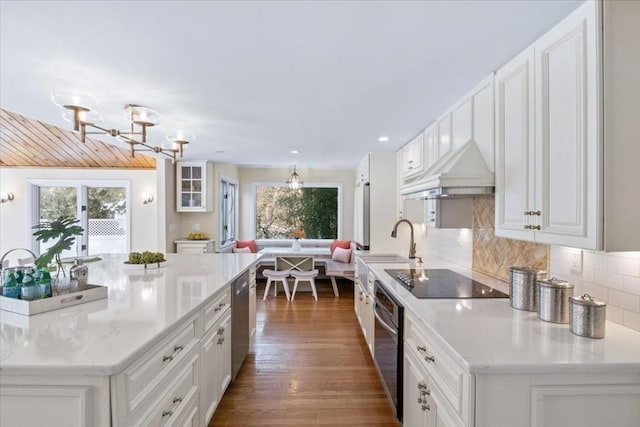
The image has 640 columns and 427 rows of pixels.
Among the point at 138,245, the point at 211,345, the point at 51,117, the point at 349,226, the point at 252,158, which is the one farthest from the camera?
Answer: the point at 349,226

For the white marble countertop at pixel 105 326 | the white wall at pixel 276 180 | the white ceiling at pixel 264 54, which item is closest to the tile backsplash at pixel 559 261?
the white ceiling at pixel 264 54

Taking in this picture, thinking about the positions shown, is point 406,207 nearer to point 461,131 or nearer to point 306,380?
point 461,131

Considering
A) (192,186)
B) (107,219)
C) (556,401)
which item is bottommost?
(556,401)

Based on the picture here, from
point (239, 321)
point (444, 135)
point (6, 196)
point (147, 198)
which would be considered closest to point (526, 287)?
point (444, 135)

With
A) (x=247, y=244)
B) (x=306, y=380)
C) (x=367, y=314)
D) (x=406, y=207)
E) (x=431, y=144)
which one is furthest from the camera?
(x=247, y=244)

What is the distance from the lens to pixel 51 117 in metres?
3.05

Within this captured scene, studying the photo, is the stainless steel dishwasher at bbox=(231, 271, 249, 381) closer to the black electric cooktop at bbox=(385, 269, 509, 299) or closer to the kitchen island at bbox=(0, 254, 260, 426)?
the kitchen island at bbox=(0, 254, 260, 426)

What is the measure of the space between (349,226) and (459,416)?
18.4 feet

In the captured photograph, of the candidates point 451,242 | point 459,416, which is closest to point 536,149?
point 459,416

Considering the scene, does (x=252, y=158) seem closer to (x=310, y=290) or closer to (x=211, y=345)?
(x=310, y=290)

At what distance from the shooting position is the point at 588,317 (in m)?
1.29

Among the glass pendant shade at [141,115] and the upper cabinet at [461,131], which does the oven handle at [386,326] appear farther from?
the glass pendant shade at [141,115]

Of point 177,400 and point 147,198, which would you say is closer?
point 177,400

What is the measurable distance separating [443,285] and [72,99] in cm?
273
